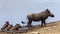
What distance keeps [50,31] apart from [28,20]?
2694 millimetres

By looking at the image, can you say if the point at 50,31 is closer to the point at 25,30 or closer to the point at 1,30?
the point at 25,30

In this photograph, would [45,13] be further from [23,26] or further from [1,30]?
[1,30]

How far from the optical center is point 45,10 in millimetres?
17016

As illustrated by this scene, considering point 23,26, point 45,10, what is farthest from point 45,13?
point 23,26

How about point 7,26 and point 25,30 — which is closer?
point 25,30

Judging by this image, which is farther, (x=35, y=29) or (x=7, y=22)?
(x=7, y=22)

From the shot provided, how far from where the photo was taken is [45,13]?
55.6ft

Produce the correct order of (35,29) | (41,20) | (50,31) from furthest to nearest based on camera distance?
(41,20), (35,29), (50,31)

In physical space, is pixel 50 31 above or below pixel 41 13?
below

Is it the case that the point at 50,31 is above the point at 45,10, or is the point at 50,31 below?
below

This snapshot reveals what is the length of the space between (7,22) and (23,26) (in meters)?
1.28

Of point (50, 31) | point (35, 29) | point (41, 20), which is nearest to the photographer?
point (50, 31)

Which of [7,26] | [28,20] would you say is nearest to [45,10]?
[28,20]

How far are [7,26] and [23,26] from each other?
Answer: 1094 mm
